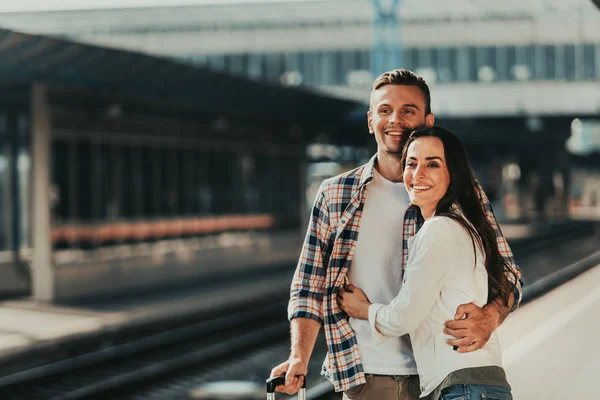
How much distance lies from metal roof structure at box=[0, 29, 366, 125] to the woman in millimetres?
11385

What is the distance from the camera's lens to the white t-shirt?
9.97 ft

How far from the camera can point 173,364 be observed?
1146 centimetres

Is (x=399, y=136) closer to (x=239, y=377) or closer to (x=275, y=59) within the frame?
(x=239, y=377)

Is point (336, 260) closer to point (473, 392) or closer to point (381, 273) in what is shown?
point (381, 273)

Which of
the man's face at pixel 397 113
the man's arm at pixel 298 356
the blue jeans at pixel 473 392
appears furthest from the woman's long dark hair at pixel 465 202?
the man's arm at pixel 298 356

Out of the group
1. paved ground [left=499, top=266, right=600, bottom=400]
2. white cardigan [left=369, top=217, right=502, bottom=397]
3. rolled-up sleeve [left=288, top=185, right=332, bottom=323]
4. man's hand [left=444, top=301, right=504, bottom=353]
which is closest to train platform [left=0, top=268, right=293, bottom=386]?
paved ground [left=499, top=266, right=600, bottom=400]

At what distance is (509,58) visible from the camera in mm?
49469

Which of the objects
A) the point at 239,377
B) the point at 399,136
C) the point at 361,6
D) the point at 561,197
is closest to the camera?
the point at 399,136

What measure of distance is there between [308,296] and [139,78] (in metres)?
14.8

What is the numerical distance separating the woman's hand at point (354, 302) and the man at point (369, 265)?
0.04 metres

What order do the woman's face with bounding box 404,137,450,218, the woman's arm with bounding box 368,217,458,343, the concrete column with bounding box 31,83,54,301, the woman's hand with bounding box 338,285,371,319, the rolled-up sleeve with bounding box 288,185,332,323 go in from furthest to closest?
1. the concrete column with bounding box 31,83,54,301
2. the rolled-up sleeve with bounding box 288,185,332,323
3. the woman's hand with bounding box 338,285,371,319
4. the woman's face with bounding box 404,137,450,218
5. the woman's arm with bounding box 368,217,458,343

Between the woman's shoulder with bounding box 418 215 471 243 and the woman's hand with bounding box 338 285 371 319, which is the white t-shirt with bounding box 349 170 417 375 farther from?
the woman's shoulder with bounding box 418 215 471 243

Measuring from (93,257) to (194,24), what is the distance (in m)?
33.9

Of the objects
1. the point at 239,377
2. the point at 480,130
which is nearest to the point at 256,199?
the point at 239,377
